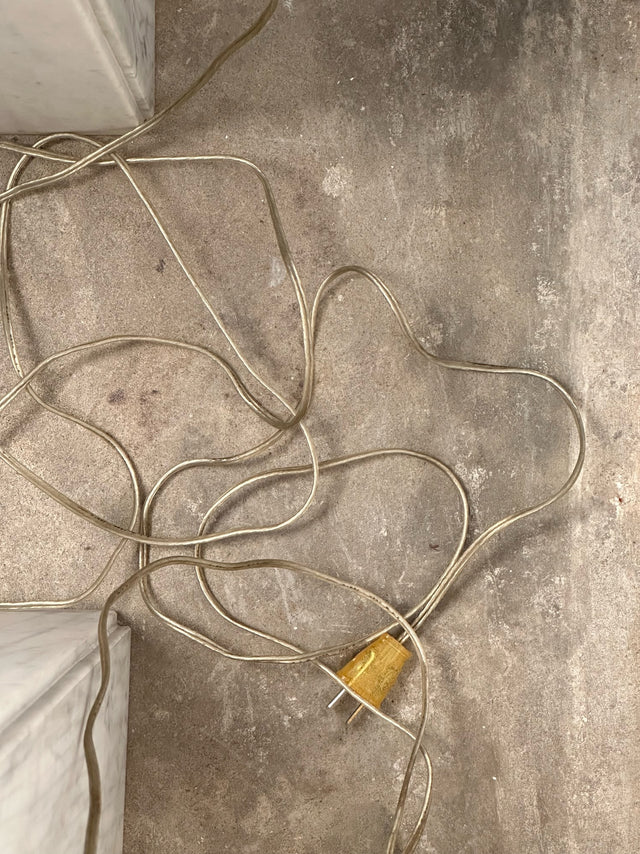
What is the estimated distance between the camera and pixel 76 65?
0.97 metres

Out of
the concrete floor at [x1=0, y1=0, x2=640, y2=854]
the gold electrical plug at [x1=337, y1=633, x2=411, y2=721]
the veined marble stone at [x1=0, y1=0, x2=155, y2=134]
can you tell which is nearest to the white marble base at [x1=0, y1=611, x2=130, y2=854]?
the concrete floor at [x1=0, y1=0, x2=640, y2=854]

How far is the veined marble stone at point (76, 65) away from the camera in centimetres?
88

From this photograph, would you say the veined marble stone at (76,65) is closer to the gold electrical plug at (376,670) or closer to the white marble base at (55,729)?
the white marble base at (55,729)

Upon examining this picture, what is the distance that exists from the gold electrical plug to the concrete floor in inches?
3.1

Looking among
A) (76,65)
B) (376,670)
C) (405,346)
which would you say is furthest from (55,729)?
(76,65)

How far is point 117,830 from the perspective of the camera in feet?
3.60

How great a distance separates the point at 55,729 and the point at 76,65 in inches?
36.7

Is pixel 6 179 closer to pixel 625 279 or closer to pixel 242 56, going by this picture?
pixel 242 56

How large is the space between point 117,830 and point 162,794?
8cm

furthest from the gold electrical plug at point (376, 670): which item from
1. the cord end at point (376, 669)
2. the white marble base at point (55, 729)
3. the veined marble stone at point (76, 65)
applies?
the veined marble stone at point (76, 65)

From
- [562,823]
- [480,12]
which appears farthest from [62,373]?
[562,823]

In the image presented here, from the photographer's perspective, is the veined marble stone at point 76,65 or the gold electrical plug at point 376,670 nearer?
the veined marble stone at point 76,65

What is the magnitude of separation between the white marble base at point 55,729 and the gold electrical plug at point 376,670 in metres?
0.38

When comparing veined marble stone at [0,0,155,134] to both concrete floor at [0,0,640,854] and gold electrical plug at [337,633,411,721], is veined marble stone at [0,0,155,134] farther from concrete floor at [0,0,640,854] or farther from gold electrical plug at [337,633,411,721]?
gold electrical plug at [337,633,411,721]
